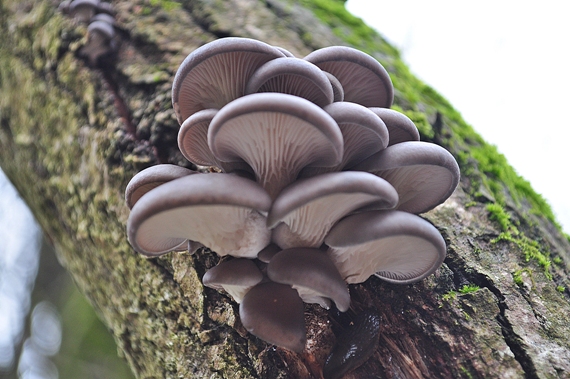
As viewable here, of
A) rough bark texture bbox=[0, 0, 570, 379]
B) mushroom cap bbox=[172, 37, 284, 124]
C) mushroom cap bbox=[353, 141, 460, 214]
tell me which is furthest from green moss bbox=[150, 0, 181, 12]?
mushroom cap bbox=[353, 141, 460, 214]

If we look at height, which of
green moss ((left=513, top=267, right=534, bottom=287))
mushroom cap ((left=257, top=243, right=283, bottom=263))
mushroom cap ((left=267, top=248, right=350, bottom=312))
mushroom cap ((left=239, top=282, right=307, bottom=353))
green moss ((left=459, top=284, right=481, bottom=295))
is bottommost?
mushroom cap ((left=239, top=282, right=307, bottom=353))

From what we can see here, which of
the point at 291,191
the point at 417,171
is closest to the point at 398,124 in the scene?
the point at 417,171

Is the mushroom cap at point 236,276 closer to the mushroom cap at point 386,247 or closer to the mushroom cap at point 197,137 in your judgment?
the mushroom cap at point 386,247

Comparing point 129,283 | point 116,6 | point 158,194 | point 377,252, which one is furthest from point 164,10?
point 377,252

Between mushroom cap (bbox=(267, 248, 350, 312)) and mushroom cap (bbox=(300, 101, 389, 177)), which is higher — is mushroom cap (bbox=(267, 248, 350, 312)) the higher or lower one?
the lower one

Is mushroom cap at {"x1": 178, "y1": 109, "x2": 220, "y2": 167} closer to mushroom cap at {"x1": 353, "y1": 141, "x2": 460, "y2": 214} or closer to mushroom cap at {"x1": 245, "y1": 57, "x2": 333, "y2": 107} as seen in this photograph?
mushroom cap at {"x1": 245, "y1": 57, "x2": 333, "y2": 107}

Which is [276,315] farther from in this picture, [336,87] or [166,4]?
[166,4]
